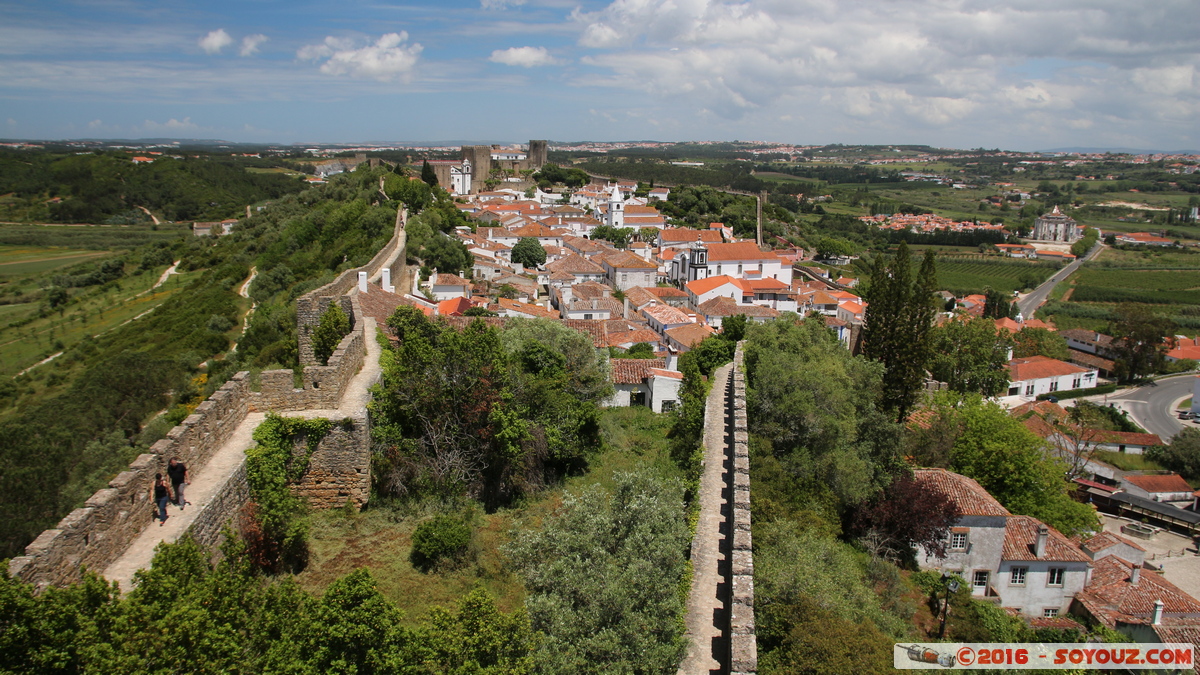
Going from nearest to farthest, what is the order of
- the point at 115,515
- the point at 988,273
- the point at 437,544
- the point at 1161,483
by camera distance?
the point at 115,515 < the point at 437,544 < the point at 1161,483 < the point at 988,273

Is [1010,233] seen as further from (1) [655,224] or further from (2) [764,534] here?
(2) [764,534]

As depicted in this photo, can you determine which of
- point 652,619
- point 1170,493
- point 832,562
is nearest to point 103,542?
point 652,619

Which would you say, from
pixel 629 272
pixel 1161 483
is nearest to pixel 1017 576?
pixel 1161 483

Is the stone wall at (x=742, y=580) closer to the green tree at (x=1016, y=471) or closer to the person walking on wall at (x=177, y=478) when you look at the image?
the person walking on wall at (x=177, y=478)

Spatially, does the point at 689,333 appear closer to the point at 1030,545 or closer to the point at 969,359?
the point at 1030,545

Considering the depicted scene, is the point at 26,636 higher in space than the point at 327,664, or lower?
higher

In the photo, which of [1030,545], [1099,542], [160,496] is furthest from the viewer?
[1099,542]
